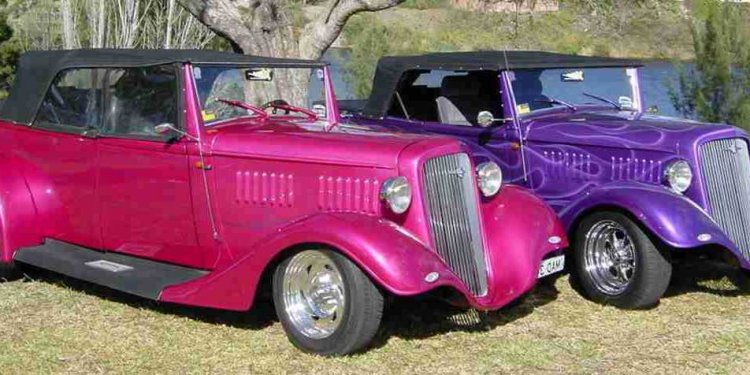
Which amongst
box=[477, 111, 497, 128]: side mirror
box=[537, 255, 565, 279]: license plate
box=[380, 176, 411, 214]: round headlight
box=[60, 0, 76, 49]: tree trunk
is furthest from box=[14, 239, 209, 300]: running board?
box=[60, 0, 76, 49]: tree trunk

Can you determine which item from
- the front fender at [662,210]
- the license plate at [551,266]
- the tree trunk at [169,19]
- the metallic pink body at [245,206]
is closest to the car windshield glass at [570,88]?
the front fender at [662,210]

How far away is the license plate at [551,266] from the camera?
571 cm

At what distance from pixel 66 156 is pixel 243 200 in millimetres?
1585

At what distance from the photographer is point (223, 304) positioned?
5188 mm

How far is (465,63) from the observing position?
7.32 meters

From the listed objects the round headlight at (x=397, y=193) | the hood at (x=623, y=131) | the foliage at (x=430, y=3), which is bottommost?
the round headlight at (x=397, y=193)

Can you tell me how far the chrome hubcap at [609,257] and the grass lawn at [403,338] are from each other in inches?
7.9

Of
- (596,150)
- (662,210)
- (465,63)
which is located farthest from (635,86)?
(662,210)

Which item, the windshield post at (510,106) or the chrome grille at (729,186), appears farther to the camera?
the windshield post at (510,106)

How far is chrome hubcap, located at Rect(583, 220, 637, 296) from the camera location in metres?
6.25

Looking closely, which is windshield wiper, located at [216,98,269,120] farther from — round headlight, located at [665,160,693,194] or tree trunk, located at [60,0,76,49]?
tree trunk, located at [60,0,76,49]

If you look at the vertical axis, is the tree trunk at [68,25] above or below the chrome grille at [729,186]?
above

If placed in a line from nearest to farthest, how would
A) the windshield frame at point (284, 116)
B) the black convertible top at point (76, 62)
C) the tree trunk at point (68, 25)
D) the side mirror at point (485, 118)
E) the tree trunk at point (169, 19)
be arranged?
the windshield frame at point (284, 116) → the black convertible top at point (76, 62) → the side mirror at point (485, 118) → the tree trunk at point (169, 19) → the tree trunk at point (68, 25)

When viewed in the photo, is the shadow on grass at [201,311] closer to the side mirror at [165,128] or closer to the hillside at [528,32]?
the side mirror at [165,128]
